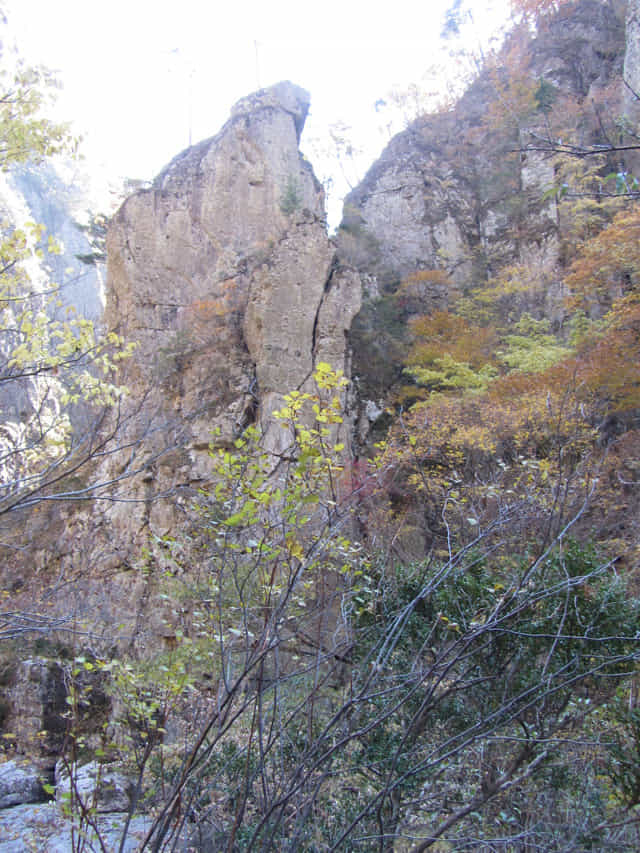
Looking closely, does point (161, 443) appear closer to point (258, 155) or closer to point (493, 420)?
point (493, 420)

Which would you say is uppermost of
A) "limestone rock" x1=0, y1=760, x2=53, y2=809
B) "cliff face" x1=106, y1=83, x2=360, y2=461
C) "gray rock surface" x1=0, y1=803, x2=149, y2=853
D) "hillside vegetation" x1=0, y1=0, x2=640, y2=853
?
"cliff face" x1=106, y1=83, x2=360, y2=461

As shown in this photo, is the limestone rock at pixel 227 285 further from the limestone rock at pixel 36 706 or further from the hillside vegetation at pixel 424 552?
the limestone rock at pixel 36 706

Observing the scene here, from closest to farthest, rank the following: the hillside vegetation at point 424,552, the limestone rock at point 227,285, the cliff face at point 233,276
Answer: the hillside vegetation at point 424,552
the limestone rock at point 227,285
the cliff face at point 233,276

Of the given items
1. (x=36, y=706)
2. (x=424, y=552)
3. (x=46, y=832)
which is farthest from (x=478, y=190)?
(x=46, y=832)

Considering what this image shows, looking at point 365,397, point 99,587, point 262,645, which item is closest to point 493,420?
point 365,397

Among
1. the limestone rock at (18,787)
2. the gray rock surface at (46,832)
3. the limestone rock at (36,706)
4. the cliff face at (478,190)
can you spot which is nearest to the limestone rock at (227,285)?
the cliff face at (478,190)

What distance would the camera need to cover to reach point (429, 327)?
18703 millimetres

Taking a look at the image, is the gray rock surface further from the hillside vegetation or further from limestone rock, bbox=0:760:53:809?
limestone rock, bbox=0:760:53:809

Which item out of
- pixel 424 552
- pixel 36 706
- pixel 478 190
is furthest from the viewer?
pixel 478 190

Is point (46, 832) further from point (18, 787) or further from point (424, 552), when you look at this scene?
point (424, 552)

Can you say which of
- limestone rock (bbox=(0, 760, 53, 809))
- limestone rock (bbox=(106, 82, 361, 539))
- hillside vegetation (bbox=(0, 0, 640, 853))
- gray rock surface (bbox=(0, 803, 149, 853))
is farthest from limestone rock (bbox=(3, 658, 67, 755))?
gray rock surface (bbox=(0, 803, 149, 853))

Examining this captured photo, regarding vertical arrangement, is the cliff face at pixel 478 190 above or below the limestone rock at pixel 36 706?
above

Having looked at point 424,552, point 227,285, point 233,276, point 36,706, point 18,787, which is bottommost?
point 36,706

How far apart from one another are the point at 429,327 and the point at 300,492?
54.7 ft
